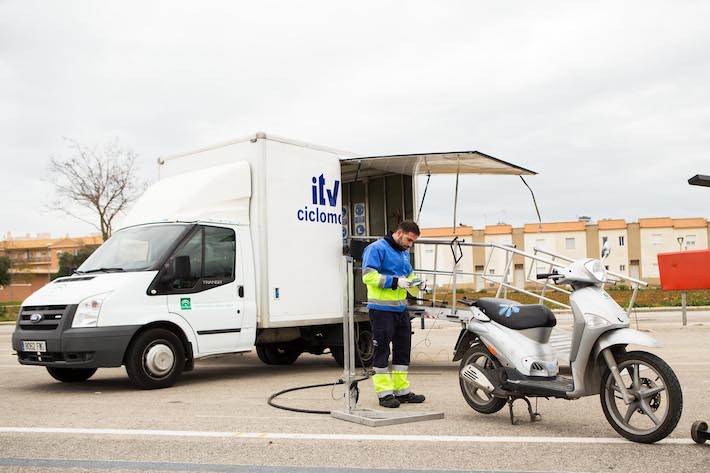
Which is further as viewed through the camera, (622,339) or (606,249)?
(606,249)

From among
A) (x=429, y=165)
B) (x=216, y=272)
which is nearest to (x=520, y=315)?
(x=216, y=272)

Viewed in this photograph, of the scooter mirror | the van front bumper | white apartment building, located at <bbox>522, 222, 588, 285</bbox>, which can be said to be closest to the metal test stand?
the scooter mirror

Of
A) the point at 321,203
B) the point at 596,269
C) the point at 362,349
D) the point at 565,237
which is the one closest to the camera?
the point at 596,269

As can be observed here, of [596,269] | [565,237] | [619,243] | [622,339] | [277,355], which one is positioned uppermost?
[565,237]

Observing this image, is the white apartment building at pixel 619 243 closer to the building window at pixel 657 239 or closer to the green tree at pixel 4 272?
the building window at pixel 657 239

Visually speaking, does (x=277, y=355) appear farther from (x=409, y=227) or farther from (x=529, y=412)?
(x=529, y=412)

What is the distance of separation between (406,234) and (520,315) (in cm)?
162

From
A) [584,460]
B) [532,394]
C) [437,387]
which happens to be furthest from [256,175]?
[584,460]

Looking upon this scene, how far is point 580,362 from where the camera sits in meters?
5.97

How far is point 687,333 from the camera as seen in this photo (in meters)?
15.8

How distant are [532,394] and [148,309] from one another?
4.73 m

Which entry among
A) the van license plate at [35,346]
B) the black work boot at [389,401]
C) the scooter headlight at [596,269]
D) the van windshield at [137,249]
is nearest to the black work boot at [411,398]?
the black work boot at [389,401]

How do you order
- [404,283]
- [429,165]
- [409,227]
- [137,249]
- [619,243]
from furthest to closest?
1. [619,243]
2. [429,165]
3. [137,249]
4. [409,227]
5. [404,283]

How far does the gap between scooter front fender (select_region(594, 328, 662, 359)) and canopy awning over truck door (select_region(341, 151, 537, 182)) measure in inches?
182
